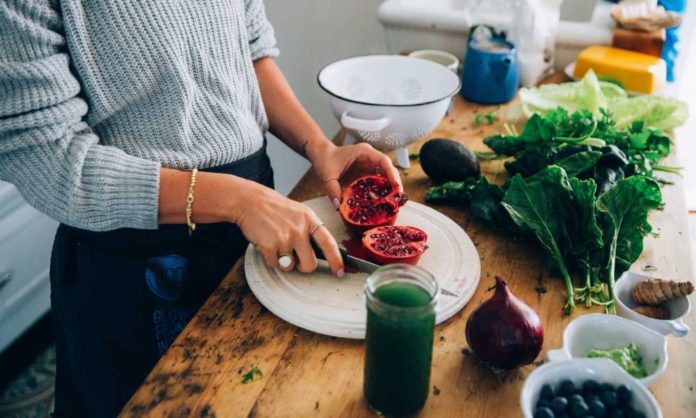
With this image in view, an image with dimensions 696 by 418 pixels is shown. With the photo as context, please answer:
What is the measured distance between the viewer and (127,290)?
1.04 meters

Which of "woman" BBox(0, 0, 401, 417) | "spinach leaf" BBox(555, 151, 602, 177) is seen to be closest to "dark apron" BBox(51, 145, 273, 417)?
"woman" BBox(0, 0, 401, 417)

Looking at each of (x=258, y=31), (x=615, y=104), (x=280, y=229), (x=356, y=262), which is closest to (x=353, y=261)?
(x=356, y=262)

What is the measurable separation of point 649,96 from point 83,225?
48.9 inches

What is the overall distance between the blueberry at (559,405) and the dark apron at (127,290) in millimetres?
635

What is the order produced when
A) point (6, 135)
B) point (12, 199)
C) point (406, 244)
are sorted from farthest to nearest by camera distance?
point (12, 199) → point (406, 244) → point (6, 135)

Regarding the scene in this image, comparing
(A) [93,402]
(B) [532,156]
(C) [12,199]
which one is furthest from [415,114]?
(C) [12,199]

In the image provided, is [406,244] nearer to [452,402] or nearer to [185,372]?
[452,402]

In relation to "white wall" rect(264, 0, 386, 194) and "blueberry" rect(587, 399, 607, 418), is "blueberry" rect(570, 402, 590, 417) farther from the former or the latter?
"white wall" rect(264, 0, 386, 194)

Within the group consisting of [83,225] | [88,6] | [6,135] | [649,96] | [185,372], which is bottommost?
[649,96]

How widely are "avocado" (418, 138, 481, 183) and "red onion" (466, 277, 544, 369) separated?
1.45 ft

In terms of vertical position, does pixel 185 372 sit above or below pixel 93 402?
above

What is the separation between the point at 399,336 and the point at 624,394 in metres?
0.24

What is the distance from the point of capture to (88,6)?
875 mm

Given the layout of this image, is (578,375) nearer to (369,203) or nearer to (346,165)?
(369,203)
